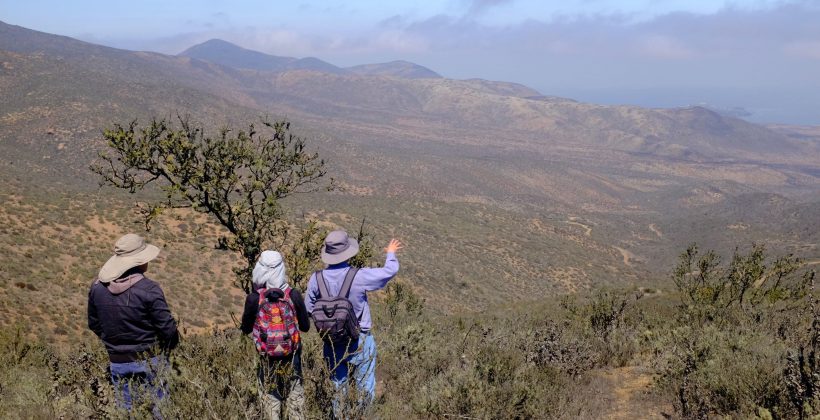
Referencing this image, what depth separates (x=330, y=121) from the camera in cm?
15450

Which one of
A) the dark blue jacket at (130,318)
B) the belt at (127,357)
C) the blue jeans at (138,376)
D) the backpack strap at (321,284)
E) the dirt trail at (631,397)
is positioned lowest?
the dirt trail at (631,397)

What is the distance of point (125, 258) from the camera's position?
3.98 metres

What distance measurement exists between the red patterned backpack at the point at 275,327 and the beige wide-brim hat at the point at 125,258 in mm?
994

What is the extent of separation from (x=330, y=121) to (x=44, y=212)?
133907 millimetres

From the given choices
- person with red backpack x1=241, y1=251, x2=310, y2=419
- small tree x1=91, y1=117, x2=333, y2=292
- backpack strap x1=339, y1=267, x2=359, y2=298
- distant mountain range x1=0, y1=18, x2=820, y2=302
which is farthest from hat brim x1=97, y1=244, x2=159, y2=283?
distant mountain range x1=0, y1=18, x2=820, y2=302

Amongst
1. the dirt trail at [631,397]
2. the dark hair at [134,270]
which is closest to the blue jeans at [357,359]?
the dark hair at [134,270]

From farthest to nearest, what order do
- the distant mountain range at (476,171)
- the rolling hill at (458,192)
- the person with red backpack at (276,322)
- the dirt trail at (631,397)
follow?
the distant mountain range at (476,171)
the rolling hill at (458,192)
the dirt trail at (631,397)
the person with red backpack at (276,322)

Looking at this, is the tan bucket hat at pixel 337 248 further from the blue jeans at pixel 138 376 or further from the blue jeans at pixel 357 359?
the blue jeans at pixel 138 376

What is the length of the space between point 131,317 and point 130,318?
1 centimetres

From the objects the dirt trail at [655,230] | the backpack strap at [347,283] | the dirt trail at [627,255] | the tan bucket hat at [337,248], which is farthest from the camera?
the dirt trail at [655,230]

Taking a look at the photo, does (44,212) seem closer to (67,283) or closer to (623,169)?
(67,283)

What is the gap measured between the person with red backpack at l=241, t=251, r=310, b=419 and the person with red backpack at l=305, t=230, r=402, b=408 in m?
0.21

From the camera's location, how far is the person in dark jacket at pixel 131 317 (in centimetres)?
391

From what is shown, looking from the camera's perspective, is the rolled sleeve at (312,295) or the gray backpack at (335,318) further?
the rolled sleeve at (312,295)
